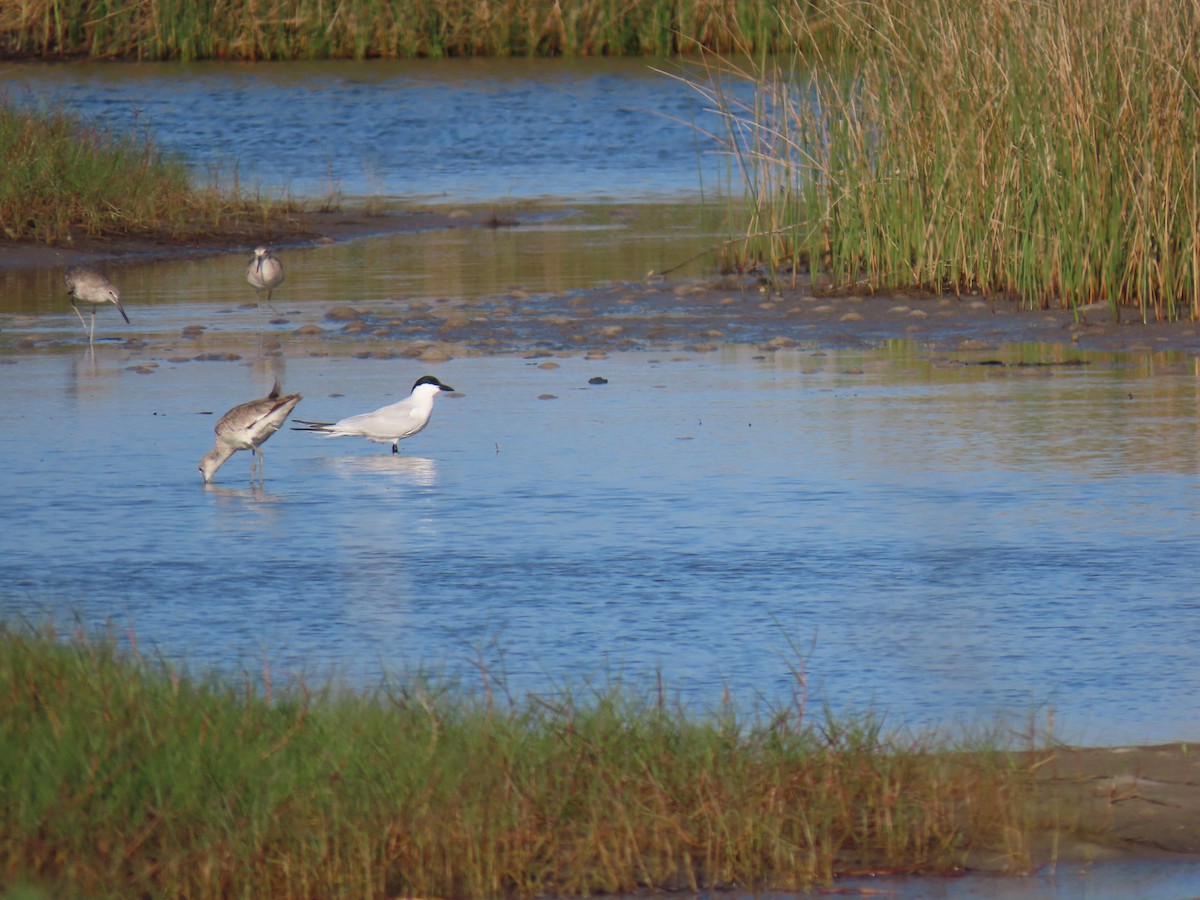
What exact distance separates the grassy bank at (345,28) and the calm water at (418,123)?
704 mm

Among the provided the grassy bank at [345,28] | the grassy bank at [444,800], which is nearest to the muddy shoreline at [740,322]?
Answer: the grassy bank at [444,800]

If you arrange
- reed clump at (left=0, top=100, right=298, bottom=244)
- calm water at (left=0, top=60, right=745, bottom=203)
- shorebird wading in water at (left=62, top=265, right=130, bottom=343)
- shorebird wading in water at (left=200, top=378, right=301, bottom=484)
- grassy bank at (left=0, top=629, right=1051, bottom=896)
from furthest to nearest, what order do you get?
calm water at (left=0, top=60, right=745, bottom=203) → reed clump at (left=0, top=100, right=298, bottom=244) → shorebird wading in water at (left=62, top=265, right=130, bottom=343) → shorebird wading in water at (left=200, top=378, right=301, bottom=484) → grassy bank at (left=0, top=629, right=1051, bottom=896)

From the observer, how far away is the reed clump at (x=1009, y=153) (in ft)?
43.4

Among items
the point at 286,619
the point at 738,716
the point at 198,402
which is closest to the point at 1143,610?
the point at 738,716

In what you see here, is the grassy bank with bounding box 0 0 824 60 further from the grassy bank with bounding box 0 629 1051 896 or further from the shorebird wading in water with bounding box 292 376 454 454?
the grassy bank with bounding box 0 629 1051 896

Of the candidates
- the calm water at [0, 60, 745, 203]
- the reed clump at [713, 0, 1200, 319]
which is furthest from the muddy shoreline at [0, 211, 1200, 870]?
the calm water at [0, 60, 745, 203]

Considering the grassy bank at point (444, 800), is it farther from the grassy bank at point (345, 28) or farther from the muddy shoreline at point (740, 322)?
the grassy bank at point (345, 28)

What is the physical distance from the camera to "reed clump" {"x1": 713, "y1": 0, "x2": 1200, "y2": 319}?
13219 mm

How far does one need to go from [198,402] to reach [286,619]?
460 cm

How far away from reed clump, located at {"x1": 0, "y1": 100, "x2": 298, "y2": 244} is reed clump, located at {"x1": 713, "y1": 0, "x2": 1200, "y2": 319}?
6825 mm

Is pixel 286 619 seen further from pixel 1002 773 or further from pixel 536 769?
pixel 1002 773

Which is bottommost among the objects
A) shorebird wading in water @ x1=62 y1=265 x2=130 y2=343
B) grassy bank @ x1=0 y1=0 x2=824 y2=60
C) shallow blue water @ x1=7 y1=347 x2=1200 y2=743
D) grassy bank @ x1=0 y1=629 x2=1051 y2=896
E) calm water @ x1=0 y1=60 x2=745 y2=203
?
calm water @ x1=0 y1=60 x2=745 y2=203

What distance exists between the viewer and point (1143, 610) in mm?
6910

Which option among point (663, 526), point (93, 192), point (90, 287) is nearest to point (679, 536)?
point (663, 526)
